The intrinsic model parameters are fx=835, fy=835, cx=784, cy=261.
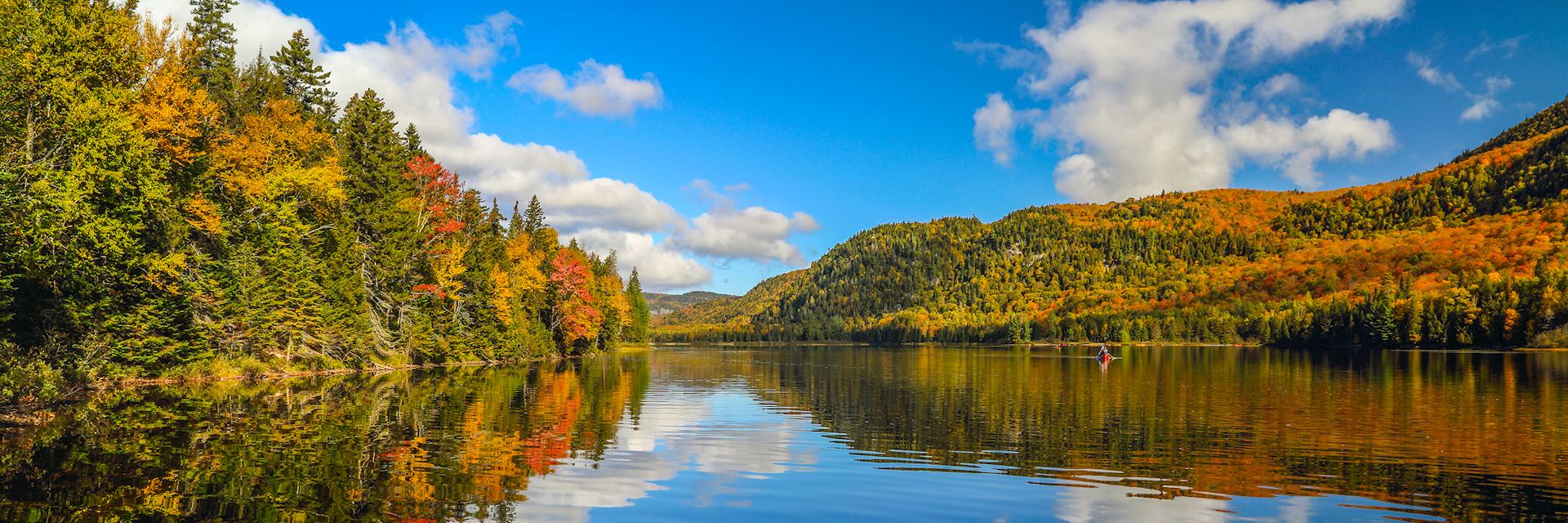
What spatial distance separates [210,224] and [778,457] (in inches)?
1382

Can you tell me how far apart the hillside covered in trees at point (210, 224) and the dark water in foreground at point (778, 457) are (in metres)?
4.31

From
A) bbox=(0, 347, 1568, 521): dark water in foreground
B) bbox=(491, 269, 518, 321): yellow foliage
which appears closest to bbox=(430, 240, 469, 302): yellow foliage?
bbox=(491, 269, 518, 321): yellow foliage

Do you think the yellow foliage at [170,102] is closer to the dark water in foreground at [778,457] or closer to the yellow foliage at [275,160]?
the yellow foliage at [275,160]

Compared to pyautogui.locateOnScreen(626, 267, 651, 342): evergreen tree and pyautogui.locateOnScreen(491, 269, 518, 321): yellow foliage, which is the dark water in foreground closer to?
pyautogui.locateOnScreen(491, 269, 518, 321): yellow foliage

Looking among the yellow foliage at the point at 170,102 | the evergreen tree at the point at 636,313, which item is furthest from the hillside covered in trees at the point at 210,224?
the evergreen tree at the point at 636,313

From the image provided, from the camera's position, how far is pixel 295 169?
50.2m

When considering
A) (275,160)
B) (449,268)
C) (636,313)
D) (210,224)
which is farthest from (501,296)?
(636,313)

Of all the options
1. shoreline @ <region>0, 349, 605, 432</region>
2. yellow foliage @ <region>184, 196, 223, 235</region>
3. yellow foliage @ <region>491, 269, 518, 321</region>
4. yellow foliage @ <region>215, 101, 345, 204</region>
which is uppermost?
yellow foliage @ <region>215, 101, 345, 204</region>

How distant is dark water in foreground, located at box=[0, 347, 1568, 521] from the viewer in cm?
1584

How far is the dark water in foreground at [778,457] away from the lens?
1584 cm

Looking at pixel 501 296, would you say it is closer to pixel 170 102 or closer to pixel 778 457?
pixel 170 102

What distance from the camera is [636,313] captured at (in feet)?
549

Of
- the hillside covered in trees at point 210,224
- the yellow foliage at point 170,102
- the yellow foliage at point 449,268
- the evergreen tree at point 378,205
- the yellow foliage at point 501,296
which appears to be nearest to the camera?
the hillside covered in trees at point 210,224

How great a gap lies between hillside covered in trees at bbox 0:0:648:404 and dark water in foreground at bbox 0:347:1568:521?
4.31 meters
